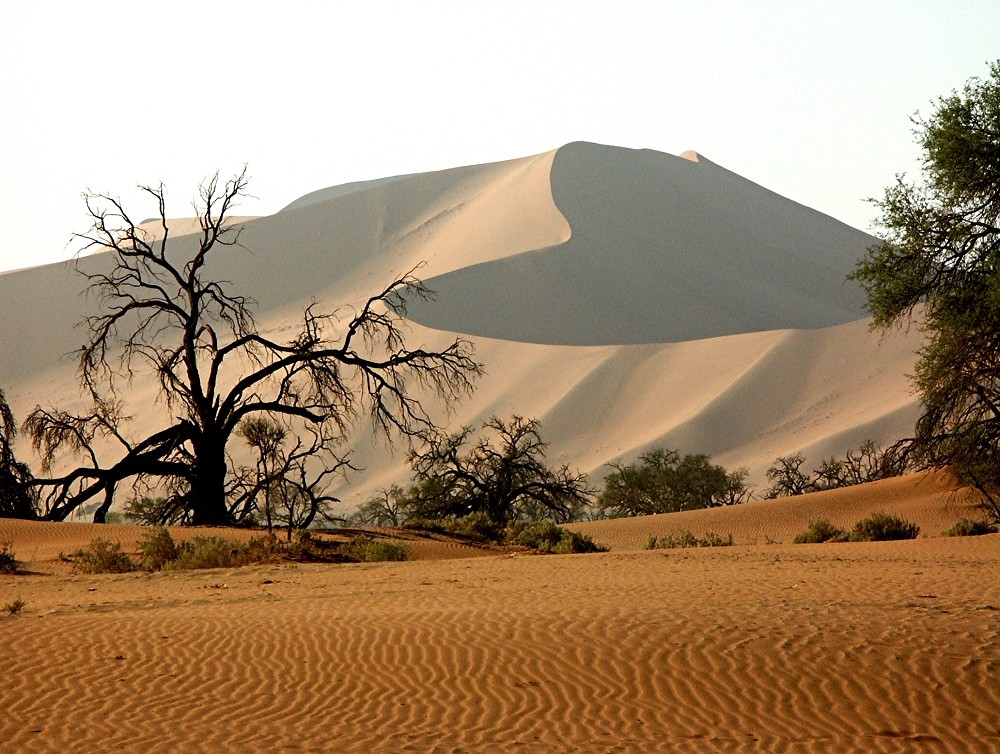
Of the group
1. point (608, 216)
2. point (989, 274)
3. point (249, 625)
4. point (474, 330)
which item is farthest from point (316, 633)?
point (608, 216)

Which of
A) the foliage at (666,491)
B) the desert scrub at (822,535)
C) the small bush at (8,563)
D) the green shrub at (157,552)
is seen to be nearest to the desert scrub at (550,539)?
the desert scrub at (822,535)

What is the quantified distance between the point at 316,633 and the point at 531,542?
11329mm

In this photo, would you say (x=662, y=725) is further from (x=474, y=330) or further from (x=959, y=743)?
(x=474, y=330)

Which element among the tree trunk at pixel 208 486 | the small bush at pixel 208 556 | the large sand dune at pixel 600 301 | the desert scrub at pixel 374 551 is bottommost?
the desert scrub at pixel 374 551

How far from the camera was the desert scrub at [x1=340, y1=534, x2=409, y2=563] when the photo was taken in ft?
55.4

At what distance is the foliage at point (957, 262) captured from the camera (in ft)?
66.4

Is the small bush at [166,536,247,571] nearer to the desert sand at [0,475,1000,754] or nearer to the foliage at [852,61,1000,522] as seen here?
the desert sand at [0,475,1000,754]

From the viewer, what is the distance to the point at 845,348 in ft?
200

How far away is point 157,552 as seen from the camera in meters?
16.6

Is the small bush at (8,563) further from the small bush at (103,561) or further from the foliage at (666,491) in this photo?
the foliage at (666,491)

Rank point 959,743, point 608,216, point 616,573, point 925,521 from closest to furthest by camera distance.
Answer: point 959,743 < point 616,573 < point 925,521 < point 608,216

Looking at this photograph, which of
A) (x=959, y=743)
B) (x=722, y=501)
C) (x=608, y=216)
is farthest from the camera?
(x=608, y=216)

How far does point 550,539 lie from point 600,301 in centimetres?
5445

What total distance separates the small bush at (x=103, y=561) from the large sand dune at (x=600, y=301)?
114ft
